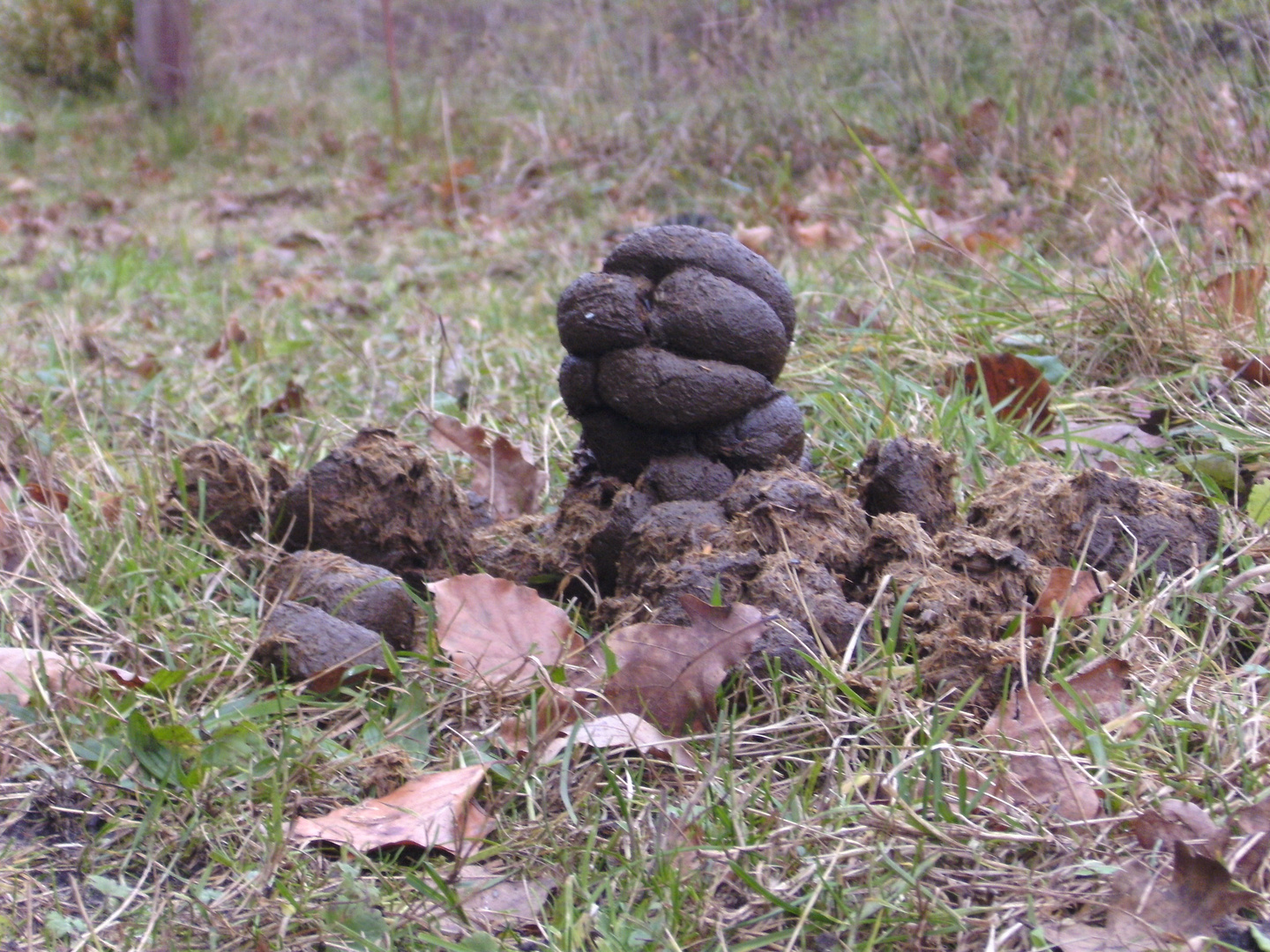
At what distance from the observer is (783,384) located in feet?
9.98

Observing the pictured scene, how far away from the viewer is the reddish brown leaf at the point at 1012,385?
269cm

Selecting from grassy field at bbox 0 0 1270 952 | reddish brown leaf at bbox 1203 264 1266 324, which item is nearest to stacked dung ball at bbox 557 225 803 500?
grassy field at bbox 0 0 1270 952

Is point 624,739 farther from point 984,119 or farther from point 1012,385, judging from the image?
point 984,119

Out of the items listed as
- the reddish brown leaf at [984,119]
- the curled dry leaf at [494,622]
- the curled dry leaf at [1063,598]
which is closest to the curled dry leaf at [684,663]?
the curled dry leaf at [494,622]

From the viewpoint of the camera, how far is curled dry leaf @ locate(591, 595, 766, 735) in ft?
5.35

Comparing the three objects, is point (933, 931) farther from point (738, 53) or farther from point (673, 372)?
point (738, 53)

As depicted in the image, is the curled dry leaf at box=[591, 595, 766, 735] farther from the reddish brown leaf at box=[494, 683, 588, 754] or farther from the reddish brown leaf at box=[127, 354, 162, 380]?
the reddish brown leaf at box=[127, 354, 162, 380]

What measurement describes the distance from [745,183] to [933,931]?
196 inches

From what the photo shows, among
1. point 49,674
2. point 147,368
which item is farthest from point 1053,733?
point 147,368

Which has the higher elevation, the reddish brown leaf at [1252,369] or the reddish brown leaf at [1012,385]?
the reddish brown leaf at [1252,369]

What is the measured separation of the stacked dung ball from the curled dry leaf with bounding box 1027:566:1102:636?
0.49 m

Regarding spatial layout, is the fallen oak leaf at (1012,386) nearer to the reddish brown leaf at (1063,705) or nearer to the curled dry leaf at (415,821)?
the reddish brown leaf at (1063,705)

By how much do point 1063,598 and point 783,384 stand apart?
135 cm

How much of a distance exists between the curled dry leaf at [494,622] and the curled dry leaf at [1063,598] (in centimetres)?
73
